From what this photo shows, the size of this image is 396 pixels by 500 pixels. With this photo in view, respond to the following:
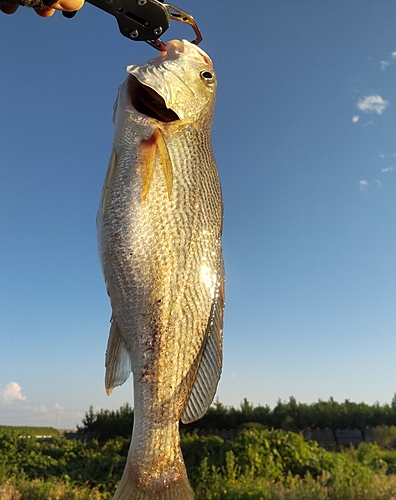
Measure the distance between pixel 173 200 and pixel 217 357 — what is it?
81 centimetres

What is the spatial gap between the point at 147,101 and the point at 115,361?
1376 mm

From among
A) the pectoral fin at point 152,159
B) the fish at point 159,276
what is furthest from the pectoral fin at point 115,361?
the pectoral fin at point 152,159

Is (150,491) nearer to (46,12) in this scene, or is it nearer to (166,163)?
(166,163)

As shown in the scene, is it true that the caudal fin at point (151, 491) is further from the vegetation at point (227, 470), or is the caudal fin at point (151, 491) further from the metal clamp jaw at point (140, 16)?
the vegetation at point (227, 470)

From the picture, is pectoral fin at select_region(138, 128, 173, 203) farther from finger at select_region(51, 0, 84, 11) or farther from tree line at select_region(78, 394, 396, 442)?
tree line at select_region(78, 394, 396, 442)

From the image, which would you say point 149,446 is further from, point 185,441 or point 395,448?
point 395,448

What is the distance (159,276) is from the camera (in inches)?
86.2

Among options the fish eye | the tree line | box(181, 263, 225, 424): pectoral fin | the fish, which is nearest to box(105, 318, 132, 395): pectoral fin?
the fish

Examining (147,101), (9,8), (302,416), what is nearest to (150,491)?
(147,101)

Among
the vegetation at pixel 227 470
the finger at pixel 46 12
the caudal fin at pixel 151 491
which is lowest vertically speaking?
the vegetation at pixel 227 470

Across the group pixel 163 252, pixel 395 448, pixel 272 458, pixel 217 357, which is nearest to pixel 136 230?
pixel 163 252

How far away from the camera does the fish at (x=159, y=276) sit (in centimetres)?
208

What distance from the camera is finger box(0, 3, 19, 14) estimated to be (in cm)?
177

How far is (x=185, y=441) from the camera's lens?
43.3 ft
